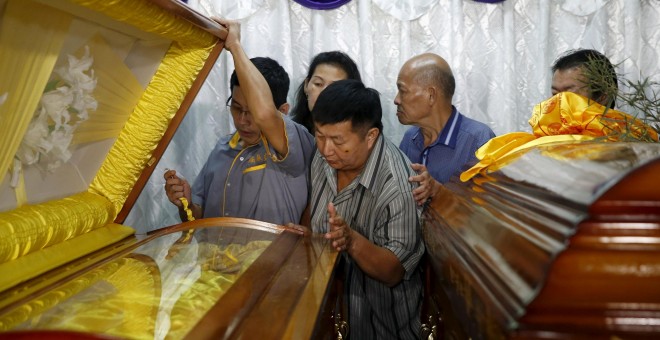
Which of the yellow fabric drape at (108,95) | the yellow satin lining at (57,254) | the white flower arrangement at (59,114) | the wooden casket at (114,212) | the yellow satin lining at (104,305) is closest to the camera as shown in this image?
the yellow satin lining at (104,305)

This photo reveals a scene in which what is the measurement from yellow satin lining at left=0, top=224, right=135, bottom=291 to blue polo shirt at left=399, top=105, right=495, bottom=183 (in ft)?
4.74

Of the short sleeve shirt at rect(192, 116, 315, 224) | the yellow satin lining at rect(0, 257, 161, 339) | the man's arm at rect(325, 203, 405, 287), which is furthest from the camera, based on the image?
the short sleeve shirt at rect(192, 116, 315, 224)

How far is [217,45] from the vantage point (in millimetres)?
1946

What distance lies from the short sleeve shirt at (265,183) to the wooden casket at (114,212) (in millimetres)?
466

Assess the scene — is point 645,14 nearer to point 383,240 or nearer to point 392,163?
point 392,163

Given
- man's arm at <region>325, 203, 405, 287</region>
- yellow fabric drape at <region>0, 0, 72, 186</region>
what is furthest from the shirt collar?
yellow fabric drape at <region>0, 0, 72, 186</region>

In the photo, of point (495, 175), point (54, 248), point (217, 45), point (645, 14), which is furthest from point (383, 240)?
point (645, 14)

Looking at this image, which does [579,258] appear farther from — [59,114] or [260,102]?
[260,102]

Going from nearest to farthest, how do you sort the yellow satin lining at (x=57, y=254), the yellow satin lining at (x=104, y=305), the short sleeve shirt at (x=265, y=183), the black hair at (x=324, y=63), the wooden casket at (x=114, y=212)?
the yellow satin lining at (x=104, y=305) → the wooden casket at (x=114, y=212) → the yellow satin lining at (x=57, y=254) → the short sleeve shirt at (x=265, y=183) → the black hair at (x=324, y=63)

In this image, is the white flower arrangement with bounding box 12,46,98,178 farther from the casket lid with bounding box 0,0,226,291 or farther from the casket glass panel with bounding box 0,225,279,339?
the casket glass panel with bounding box 0,225,279,339

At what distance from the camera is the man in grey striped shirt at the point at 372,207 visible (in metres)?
1.94

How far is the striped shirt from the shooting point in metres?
1.94

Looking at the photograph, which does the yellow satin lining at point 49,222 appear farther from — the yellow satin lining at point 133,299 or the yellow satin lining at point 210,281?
the yellow satin lining at point 210,281

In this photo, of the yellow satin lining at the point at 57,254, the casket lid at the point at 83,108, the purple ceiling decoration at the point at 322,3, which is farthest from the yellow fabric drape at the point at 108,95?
the purple ceiling decoration at the point at 322,3
